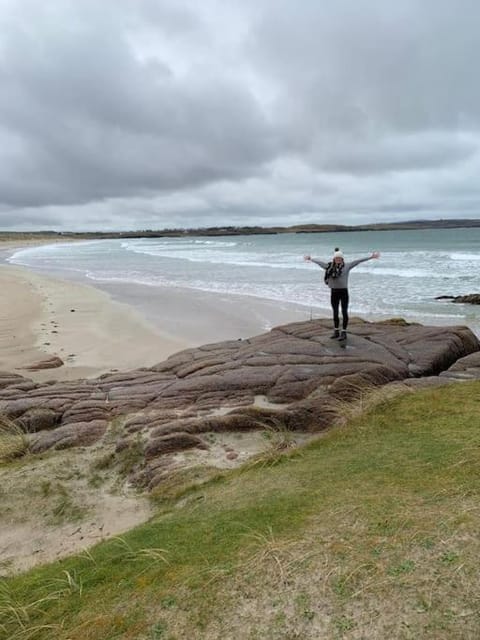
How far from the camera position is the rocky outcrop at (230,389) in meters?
8.16

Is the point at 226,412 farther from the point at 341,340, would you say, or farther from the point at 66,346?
the point at 66,346

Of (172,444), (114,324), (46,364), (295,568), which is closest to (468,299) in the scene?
(114,324)

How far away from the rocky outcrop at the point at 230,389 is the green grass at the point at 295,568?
9.03ft

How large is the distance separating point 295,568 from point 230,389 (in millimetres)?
6407

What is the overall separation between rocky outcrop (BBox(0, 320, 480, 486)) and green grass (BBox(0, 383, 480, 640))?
275 cm

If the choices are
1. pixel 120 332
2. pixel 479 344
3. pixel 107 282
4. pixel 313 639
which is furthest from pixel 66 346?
pixel 107 282

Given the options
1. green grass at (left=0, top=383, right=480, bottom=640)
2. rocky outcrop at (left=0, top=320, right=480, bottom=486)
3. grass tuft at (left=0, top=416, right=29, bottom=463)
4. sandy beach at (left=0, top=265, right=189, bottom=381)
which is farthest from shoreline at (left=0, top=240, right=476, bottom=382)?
green grass at (left=0, top=383, right=480, bottom=640)

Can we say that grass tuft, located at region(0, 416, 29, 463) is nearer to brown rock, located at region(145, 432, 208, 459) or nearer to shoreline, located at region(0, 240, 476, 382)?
brown rock, located at region(145, 432, 208, 459)

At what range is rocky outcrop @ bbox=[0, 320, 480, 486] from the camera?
816cm

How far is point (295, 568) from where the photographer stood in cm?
332

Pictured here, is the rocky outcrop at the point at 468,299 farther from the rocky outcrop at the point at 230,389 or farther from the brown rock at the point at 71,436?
the brown rock at the point at 71,436

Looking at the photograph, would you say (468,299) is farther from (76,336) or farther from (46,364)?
(46,364)

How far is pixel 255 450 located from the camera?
7492 mm

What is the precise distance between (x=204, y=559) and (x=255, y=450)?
3.93 m
